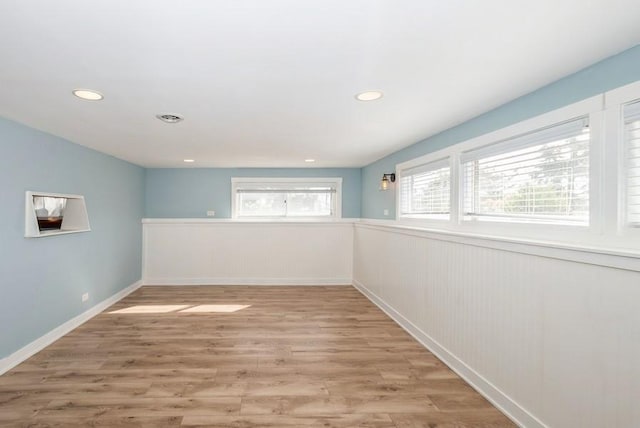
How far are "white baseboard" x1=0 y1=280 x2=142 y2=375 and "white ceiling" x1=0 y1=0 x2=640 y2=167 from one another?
1.95 meters

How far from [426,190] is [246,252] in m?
3.27

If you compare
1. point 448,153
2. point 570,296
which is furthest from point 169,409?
point 448,153

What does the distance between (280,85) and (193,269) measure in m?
4.39

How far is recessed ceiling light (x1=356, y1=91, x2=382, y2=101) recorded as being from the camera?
6.91 ft

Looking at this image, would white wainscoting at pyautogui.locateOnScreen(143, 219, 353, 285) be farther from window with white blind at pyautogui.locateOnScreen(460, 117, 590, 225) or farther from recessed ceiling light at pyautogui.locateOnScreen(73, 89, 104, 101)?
recessed ceiling light at pyautogui.locateOnScreen(73, 89, 104, 101)

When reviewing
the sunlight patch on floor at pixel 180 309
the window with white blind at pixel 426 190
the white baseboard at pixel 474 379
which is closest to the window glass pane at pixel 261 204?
the sunlight patch on floor at pixel 180 309

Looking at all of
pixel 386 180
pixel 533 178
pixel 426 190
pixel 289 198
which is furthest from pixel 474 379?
pixel 289 198

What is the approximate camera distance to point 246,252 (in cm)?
554

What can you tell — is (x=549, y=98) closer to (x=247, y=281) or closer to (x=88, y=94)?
(x=88, y=94)

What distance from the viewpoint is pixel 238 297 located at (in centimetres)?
476

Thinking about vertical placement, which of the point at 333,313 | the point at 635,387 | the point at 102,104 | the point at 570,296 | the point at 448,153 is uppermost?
the point at 102,104

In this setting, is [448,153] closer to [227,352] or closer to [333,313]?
[333,313]

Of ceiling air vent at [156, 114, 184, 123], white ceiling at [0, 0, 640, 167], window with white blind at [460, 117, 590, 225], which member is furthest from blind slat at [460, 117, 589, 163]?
ceiling air vent at [156, 114, 184, 123]

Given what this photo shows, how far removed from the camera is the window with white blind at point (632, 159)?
5.03ft
